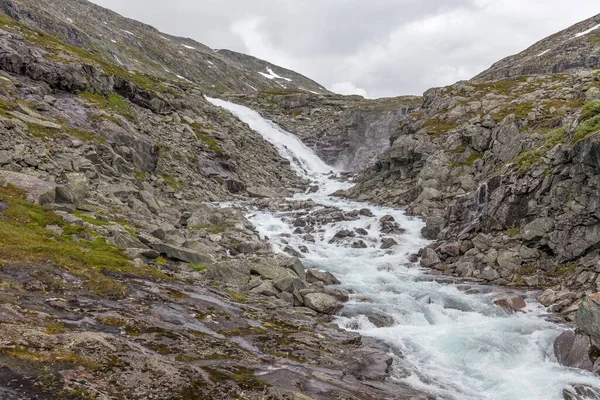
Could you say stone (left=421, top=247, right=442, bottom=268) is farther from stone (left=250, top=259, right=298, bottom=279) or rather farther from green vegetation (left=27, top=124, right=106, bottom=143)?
green vegetation (left=27, top=124, right=106, bottom=143)

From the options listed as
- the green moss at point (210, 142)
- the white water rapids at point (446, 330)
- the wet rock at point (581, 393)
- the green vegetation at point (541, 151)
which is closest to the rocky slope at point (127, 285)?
the white water rapids at point (446, 330)

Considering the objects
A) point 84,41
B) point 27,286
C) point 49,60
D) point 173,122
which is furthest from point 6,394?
point 84,41

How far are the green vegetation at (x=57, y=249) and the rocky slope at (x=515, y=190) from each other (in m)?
18.1

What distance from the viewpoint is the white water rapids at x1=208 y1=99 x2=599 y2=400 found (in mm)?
14953

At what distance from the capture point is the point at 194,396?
9.00 metres

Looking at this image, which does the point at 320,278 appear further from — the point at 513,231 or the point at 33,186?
the point at 33,186

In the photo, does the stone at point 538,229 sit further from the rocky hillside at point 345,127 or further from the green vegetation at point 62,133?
the rocky hillside at point 345,127

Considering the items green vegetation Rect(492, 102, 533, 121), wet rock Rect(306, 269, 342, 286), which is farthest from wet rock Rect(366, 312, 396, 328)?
green vegetation Rect(492, 102, 533, 121)

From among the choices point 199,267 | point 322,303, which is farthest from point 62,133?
point 322,303

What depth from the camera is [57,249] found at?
16578 millimetres

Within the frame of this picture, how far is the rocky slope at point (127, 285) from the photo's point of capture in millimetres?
9359

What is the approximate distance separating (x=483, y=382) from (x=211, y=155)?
51.8 meters

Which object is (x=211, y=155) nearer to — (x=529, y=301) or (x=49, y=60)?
(x=49, y=60)

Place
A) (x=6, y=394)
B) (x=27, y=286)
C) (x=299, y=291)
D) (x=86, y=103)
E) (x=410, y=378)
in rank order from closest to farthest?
(x=6, y=394)
(x=27, y=286)
(x=410, y=378)
(x=299, y=291)
(x=86, y=103)
